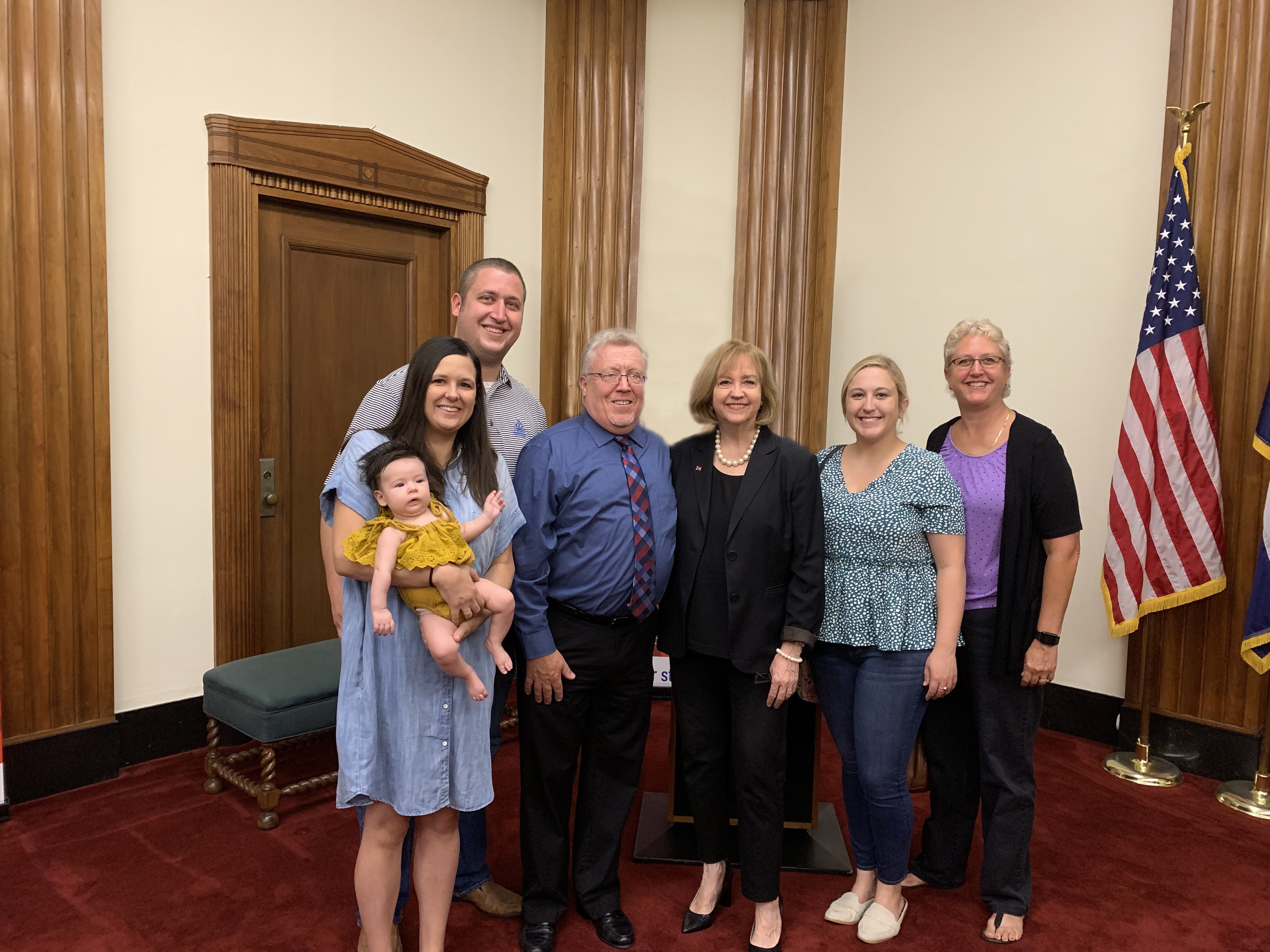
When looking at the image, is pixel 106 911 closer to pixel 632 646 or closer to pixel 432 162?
pixel 632 646

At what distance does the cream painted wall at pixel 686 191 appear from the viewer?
16.4ft

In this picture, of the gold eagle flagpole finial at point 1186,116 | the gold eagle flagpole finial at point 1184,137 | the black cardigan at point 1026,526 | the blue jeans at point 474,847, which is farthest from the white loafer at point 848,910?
the gold eagle flagpole finial at point 1186,116

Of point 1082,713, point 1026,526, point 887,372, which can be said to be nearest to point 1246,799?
point 1082,713

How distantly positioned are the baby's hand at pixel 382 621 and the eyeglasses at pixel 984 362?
1739 millimetres

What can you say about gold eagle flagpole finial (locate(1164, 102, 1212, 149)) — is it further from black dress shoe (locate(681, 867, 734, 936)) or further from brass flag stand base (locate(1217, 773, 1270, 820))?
black dress shoe (locate(681, 867, 734, 936))

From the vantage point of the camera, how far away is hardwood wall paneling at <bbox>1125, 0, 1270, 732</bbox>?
12.1 feet

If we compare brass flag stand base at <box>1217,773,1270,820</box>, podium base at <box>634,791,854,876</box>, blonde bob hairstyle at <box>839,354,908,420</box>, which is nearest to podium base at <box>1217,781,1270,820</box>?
brass flag stand base at <box>1217,773,1270,820</box>

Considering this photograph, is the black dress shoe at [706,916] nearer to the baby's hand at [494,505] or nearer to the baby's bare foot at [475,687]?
the baby's bare foot at [475,687]

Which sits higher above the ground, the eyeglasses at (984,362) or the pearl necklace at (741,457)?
the eyeglasses at (984,362)

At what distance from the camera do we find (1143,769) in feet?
12.6

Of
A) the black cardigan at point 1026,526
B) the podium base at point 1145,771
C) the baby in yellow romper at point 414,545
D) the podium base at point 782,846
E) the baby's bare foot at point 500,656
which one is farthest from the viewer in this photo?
the podium base at point 1145,771

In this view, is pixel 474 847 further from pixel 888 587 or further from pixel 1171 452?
pixel 1171 452

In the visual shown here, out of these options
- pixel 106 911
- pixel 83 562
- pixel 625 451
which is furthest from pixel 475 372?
pixel 83 562

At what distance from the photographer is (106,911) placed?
262 cm
